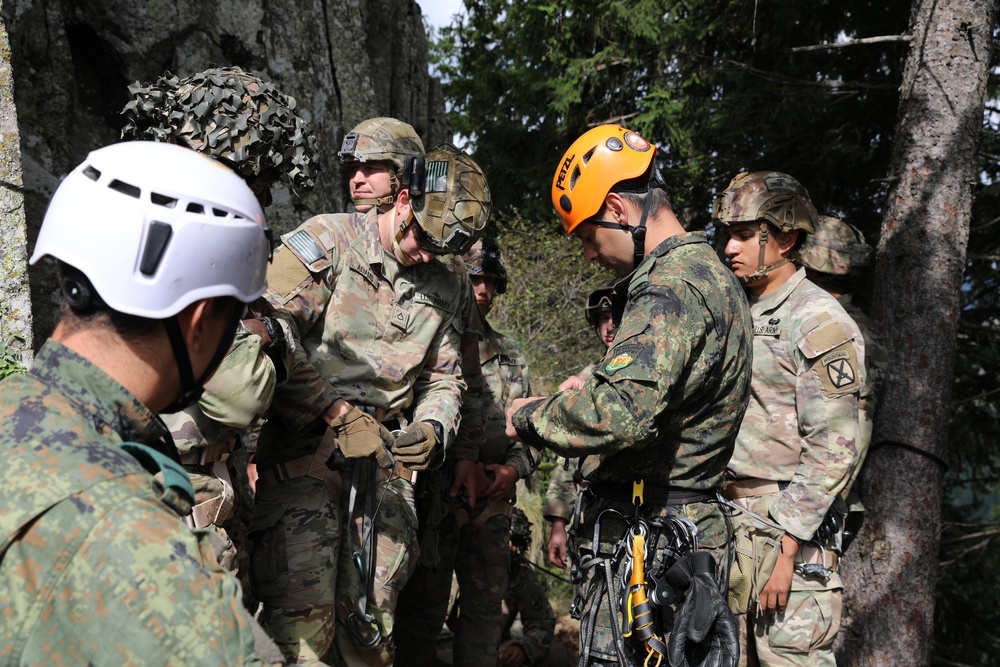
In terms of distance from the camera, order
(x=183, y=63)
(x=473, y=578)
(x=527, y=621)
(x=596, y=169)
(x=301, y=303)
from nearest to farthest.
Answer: (x=596, y=169)
(x=301, y=303)
(x=473, y=578)
(x=183, y=63)
(x=527, y=621)

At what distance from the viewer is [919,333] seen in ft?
18.9

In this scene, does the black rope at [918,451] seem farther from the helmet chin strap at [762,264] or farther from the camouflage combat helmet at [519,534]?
the camouflage combat helmet at [519,534]

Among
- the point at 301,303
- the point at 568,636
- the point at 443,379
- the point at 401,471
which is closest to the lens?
the point at 301,303

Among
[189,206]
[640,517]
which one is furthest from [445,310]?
[189,206]

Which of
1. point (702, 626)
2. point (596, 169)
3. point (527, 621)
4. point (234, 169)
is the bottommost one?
point (527, 621)

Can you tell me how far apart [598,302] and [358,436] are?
5.91 ft

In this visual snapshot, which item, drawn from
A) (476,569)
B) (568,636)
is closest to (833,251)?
(476,569)

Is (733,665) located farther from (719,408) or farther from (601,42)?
(601,42)

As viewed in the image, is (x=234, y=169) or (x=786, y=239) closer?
(x=234, y=169)

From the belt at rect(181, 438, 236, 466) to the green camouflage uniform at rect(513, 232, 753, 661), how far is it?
1134 millimetres

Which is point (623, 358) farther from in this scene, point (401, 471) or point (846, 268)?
point (846, 268)

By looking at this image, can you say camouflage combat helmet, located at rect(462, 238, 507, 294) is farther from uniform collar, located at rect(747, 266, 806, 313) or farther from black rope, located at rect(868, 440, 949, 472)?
black rope, located at rect(868, 440, 949, 472)

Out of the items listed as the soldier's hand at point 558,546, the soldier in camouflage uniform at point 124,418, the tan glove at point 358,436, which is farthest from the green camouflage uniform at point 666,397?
the soldier's hand at point 558,546

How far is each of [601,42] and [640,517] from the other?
40.0 ft
